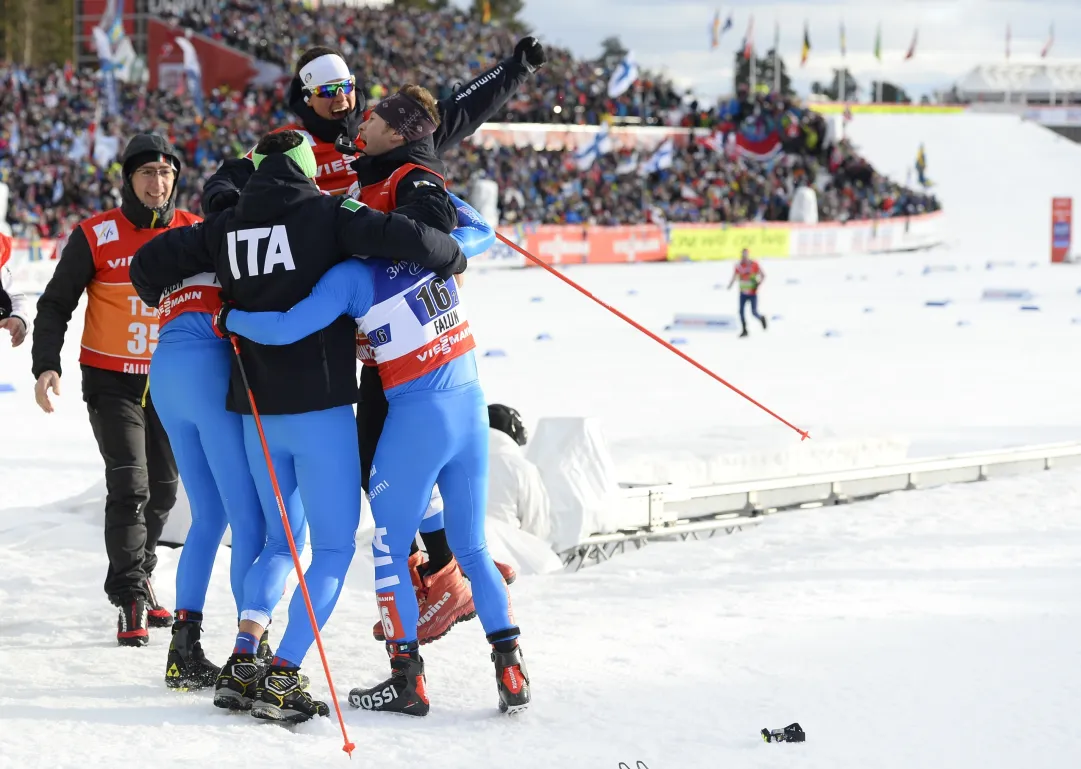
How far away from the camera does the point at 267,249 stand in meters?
4.16

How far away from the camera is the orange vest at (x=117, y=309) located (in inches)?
209

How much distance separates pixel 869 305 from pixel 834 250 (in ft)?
57.5

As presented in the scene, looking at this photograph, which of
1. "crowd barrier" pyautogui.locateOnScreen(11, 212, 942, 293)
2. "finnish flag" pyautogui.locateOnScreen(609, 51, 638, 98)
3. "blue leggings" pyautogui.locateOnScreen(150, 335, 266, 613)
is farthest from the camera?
"finnish flag" pyautogui.locateOnScreen(609, 51, 638, 98)

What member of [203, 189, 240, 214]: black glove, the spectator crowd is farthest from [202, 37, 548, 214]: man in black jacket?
the spectator crowd

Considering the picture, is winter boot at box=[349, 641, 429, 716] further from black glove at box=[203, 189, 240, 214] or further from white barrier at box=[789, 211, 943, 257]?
white barrier at box=[789, 211, 943, 257]

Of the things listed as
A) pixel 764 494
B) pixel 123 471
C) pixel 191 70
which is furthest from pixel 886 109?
pixel 123 471

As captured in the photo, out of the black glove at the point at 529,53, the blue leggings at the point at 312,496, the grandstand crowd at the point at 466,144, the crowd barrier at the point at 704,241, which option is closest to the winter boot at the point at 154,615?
the blue leggings at the point at 312,496

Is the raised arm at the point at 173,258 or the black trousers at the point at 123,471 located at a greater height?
the raised arm at the point at 173,258

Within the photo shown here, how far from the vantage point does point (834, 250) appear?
40625 millimetres

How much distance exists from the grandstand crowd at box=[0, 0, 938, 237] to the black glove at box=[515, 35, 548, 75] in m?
23.1

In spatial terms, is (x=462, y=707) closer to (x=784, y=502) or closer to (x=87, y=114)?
(x=784, y=502)

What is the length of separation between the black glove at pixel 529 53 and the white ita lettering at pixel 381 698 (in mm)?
2669

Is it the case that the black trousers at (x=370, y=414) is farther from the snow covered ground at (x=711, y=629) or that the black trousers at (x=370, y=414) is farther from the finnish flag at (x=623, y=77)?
the finnish flag at (x=623, y=77)

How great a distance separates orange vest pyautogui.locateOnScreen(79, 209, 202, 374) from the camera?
5.30 m
